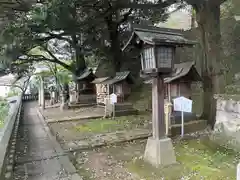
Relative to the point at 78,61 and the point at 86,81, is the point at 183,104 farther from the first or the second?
the point at 78,61

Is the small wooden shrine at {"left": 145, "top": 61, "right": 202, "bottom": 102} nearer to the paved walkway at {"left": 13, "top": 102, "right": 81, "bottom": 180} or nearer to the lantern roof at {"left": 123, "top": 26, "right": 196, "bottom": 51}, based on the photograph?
the lantern roof at {"left": 123, "top": 26, "right": 196, "bottom": 51}

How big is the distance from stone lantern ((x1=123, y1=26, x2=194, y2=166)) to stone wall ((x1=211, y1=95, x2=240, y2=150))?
5.96 feet

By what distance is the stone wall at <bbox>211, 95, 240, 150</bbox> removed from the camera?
4.96 meters

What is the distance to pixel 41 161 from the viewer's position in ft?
15.1

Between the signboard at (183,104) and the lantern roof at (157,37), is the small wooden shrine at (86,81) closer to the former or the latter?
the signboard at (183,104)

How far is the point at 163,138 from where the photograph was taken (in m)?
4.29

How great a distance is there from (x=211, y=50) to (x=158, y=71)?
3338 mm

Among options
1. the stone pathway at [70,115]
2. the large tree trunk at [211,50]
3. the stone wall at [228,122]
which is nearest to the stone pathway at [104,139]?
the stone wall at [228,122]

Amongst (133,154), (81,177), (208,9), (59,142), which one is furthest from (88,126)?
(208,9)

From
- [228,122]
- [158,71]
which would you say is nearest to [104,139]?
[158,71]

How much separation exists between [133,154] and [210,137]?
2356 mm

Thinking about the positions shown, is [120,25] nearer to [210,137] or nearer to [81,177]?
[210,137]

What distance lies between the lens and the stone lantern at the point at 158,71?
412 centimetres

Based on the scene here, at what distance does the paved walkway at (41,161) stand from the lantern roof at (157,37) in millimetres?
2902
